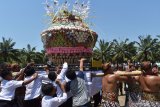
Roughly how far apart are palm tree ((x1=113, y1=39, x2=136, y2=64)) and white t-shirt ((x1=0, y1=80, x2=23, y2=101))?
210ft

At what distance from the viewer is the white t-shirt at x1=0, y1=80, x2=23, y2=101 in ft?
20.7

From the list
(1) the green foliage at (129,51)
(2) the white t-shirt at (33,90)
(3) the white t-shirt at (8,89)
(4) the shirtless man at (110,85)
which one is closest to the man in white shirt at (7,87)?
(3) the white t-shirt at (8,89)

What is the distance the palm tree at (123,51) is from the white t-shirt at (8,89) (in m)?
64.1

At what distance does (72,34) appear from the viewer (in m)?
13.6

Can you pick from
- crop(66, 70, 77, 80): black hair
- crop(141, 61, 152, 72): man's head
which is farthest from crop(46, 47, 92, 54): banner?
crop(141, 61, 152, 72): man's head

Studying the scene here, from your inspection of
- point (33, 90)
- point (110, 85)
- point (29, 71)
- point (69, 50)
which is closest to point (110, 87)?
point (110, 85)

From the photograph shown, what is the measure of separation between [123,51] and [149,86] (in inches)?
2603

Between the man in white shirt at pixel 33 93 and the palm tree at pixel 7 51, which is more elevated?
the palm tree at pixel 7 51

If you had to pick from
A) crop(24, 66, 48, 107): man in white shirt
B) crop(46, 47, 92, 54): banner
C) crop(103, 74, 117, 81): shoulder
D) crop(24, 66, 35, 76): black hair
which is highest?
crop(46, 47, 92, 54): banner

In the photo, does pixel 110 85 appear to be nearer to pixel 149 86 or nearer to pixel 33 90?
pixel 149 86

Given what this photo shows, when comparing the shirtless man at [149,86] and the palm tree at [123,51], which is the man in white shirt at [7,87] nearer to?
the shirtless man at [149,86]

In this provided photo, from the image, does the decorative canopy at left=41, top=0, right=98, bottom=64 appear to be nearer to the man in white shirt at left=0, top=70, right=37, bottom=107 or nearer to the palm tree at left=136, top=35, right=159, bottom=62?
the man in white shirt at left=0, top=70, right=37, bottom=107

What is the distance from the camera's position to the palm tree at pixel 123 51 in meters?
70.8

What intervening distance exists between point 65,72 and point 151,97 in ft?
6.14
